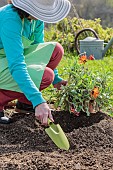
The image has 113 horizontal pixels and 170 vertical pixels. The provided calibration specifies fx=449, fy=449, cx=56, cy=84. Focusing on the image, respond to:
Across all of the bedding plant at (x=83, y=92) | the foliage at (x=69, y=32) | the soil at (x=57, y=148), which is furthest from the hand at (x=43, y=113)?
the foliage at (x=69, y=32)

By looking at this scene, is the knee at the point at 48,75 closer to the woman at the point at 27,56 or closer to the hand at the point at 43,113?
the woman at the point at 27,56

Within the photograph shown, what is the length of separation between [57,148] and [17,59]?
2.02 feet

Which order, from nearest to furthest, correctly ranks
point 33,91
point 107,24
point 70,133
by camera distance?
point 33,91, point 70,133, point 107,24

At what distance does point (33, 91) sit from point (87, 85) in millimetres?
621

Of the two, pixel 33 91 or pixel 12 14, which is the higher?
pixel 12 14

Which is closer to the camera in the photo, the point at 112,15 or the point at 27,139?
the point at 27,139

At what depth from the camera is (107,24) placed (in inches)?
434

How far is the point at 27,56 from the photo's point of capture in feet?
10.5

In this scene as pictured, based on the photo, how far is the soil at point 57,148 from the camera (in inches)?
95.7

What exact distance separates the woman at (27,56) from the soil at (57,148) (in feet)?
0.67

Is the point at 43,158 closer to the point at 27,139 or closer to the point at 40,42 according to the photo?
the point at 27,139

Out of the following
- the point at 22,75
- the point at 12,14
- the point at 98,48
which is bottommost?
the point at 98,48

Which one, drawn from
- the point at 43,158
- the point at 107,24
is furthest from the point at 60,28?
the point at 43,158

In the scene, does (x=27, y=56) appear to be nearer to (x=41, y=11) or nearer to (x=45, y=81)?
(x=45, y=81)
